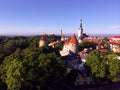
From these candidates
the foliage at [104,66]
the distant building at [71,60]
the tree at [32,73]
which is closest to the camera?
the tree at [32,73]

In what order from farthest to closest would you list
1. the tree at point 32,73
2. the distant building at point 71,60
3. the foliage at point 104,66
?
the distant building at point 71,60 → the foliage at point 104,66 → the tree at point 32,73

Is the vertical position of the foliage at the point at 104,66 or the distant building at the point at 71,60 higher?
the foliage at the point at 104,66

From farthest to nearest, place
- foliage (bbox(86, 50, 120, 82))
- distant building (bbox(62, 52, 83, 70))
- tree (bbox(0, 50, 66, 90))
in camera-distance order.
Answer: distant building (bbox(62, 52, 83, 70))
foliage (bbox(86, 50, 120, 82))
tree (bbox(0, 50, 66, 90))

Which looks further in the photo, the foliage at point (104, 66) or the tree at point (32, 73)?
the foliage at point (104, 66)

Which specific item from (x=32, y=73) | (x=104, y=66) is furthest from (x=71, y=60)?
(x=32, y=73)

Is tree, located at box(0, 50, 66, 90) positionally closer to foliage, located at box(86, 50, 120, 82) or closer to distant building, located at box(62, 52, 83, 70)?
foliage, located at box(86, 50, 120, 82)

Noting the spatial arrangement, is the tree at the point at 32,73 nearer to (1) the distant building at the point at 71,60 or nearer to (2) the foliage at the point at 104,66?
(2) the foliage at the point at 104,66

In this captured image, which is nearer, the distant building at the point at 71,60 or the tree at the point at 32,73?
the tree at the point at 32,73

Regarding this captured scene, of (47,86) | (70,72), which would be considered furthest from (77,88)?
(47,86)

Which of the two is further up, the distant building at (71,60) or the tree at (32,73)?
the tree at (32,73)

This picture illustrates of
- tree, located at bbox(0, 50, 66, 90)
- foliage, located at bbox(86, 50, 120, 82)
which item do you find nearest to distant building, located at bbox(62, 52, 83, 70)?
foliage, located at bbox(86, 50, 120, 82)

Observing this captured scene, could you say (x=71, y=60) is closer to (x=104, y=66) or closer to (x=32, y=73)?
(x=104, y=66)

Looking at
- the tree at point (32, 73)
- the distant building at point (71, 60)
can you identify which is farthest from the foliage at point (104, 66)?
the distant building at point (71, 60)
